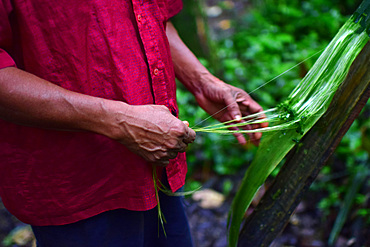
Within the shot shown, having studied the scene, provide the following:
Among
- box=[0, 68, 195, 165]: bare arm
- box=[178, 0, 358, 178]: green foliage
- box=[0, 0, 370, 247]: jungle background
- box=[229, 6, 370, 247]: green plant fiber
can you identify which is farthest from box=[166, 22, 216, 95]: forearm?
box=[178, 0, 358, 178]: green foliage

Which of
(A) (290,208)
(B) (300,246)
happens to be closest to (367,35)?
(A) (290,208)

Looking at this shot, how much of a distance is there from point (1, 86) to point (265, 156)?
898 millimetres

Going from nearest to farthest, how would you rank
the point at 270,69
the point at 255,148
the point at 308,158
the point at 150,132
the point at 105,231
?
the point at 150,132 → the point at 105,231 → the point at 308,158 → the point at 255,148 → the point at 270,69

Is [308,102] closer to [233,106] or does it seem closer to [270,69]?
[233,106]

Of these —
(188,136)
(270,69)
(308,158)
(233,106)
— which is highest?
(188,136)

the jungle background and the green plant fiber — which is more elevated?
the green plant fiber

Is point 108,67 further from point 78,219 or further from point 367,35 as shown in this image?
point 367,35

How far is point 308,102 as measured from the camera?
1146 millimetres

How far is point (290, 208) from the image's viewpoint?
1.29 m

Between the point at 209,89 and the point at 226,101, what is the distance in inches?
3.8

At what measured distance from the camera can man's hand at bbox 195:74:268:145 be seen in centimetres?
132

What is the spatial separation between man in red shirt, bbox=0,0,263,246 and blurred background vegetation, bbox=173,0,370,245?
2.63 ft

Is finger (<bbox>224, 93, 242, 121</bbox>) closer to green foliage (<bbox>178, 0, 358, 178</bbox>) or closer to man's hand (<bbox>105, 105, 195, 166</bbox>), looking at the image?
man's hand (<bbox>105, 105, 195, 166</bbox>)

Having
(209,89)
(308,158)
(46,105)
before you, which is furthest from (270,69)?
(46,105)
